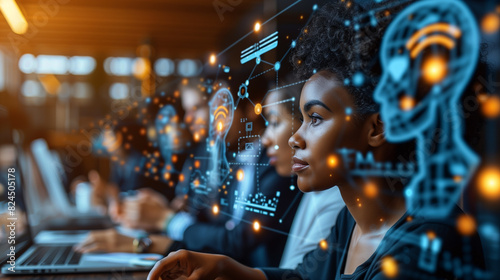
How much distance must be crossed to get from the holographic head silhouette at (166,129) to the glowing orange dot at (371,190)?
885mm

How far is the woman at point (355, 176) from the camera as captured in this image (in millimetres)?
393

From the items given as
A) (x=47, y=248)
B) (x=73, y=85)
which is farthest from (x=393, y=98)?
(x=73, y=85)

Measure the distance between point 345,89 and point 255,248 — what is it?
44 cm

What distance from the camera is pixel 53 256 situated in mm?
1092

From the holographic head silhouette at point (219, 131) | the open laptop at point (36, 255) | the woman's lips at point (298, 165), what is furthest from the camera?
the open laptop at point (36, 255)

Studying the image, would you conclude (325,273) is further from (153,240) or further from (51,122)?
(51,122)

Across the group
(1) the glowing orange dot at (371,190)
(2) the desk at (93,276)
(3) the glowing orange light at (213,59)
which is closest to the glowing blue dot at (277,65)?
(1) the glowing orange dot at (371,190)

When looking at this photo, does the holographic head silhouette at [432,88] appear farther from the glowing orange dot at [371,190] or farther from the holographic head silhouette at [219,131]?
the holographic head silhouette at [219,131]

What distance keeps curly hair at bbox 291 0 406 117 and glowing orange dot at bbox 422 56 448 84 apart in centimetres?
6

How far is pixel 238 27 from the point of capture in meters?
0.84

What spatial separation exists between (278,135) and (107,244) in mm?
767

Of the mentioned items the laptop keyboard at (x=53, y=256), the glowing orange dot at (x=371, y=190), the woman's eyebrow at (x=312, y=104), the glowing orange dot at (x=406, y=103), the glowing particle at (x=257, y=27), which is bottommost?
the laptop keyboard at (x=53, y=256)

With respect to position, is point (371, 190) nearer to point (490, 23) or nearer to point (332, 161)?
point (332, 161)

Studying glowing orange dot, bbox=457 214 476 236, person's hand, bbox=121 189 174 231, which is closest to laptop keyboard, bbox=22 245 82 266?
person's hand, bbox=121 189 174 231
